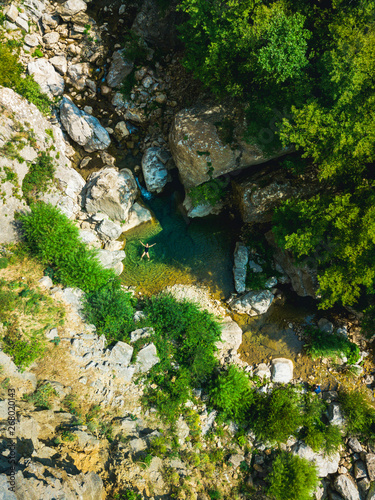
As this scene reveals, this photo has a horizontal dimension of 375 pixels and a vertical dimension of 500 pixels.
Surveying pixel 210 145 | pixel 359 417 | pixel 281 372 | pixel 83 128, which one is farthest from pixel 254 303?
pixel 83 128

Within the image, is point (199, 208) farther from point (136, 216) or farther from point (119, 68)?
point (119, 68)

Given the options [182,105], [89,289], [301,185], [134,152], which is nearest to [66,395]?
[89,289]

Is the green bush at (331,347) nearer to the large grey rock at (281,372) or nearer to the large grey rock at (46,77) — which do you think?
the large grey rock at (281,372)

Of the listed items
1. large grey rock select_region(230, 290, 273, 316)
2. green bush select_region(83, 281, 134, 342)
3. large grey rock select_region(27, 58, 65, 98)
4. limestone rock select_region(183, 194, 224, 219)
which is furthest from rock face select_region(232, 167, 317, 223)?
large grey rock select_region(27, 58, 65, 98)

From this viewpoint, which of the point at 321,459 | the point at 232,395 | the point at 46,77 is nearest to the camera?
the point at 321,459

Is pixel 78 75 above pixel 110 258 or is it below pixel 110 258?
above

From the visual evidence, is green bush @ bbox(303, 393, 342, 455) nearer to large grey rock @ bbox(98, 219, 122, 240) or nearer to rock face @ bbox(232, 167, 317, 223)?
rock face @ bbox(232, 167, 317, 223)
